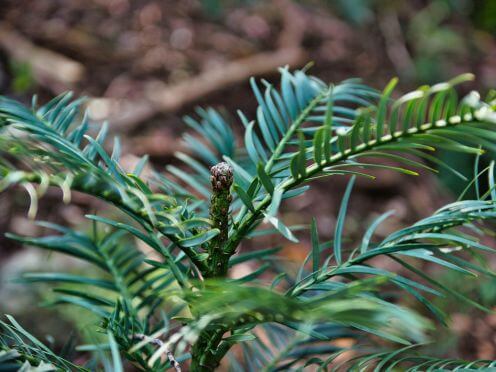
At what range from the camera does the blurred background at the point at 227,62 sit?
1.81 metres

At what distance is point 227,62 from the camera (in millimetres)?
2393

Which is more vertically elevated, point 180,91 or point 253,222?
point 180,91

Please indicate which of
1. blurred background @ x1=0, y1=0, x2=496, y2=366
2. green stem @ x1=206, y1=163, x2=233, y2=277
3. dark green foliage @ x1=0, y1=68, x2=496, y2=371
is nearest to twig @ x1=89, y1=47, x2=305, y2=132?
blurred background @ x1=0, y1=0, x2=496, y2=366

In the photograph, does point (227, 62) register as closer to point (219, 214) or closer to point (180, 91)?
point (180, 91)

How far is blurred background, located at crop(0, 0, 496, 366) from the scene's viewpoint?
1.81m

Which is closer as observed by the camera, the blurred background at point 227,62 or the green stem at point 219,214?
the green stem at point 219,214

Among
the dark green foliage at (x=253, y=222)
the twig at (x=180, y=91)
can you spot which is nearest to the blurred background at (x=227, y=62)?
the twig at (x=180, y=91)

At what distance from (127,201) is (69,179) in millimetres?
48

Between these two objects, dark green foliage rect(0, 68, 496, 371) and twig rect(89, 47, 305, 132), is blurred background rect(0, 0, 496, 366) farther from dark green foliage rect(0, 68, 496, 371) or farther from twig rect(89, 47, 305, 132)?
dark green foliage rect(0, 68, 496, 371)

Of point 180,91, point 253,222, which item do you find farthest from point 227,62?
point 253,222

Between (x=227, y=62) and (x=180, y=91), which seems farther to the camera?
(x=227, y=62)

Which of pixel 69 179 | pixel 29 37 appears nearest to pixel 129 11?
pixel 29 37

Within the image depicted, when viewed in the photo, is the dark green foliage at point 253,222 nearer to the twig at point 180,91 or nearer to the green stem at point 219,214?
the green stem at point 219,214

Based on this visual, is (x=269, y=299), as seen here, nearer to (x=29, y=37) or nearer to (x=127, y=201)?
(x=127, y=201)
